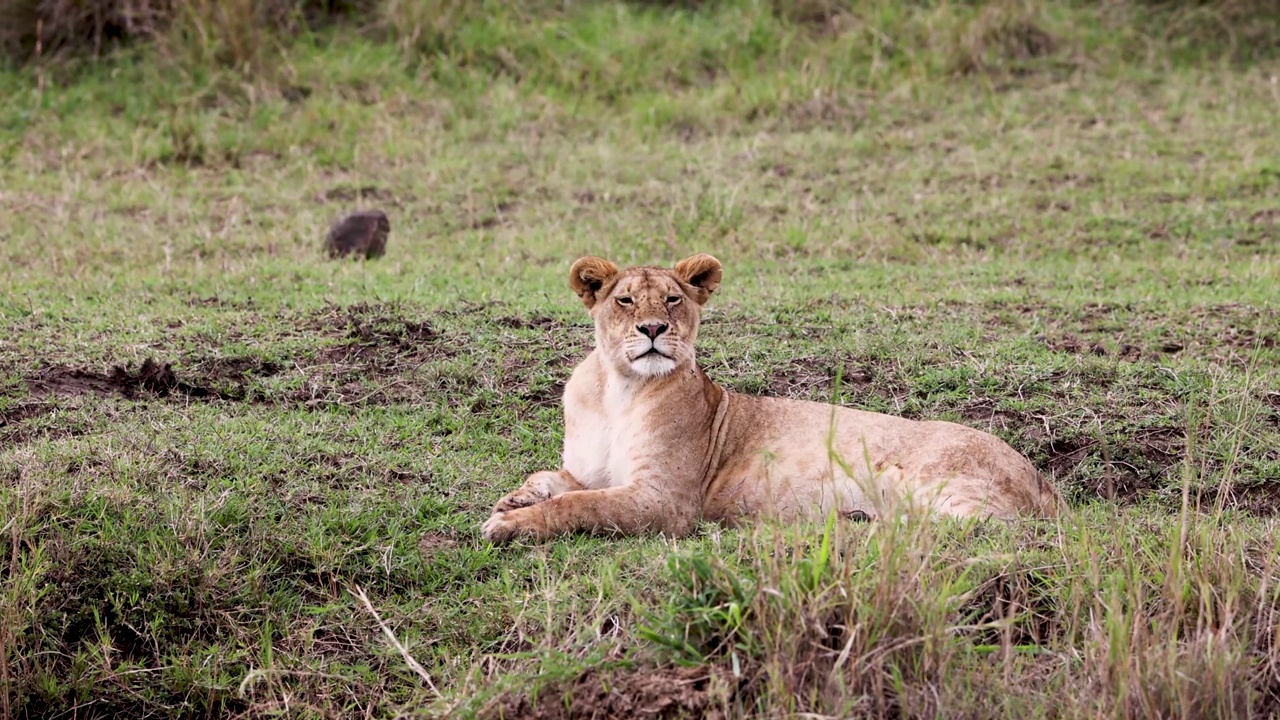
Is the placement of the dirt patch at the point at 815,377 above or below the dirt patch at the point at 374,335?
above

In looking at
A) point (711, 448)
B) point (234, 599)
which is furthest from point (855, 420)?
point (234, 599)

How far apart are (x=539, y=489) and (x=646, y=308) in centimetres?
74

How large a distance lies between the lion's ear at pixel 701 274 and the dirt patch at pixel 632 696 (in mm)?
2042

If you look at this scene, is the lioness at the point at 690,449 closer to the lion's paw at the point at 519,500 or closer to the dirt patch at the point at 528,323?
the lion's paw at the point at 519,500

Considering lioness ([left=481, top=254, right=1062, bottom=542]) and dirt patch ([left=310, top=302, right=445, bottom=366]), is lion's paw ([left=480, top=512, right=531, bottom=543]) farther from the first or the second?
dirt patch ([left=310, top=302, right=445, bottom=366])

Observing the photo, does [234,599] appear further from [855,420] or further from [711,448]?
[855,420]

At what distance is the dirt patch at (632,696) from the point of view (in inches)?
148

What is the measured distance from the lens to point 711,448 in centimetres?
552

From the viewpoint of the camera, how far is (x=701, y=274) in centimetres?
570

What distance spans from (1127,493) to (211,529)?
Answer: 132 inches

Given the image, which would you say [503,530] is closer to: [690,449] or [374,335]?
[690,449]

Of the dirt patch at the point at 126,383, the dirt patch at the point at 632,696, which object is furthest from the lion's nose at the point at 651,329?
the dirt patch at the point at 126,383

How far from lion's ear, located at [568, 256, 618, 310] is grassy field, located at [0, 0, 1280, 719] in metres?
0.73

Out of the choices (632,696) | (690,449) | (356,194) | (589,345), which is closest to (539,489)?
(690,449)
